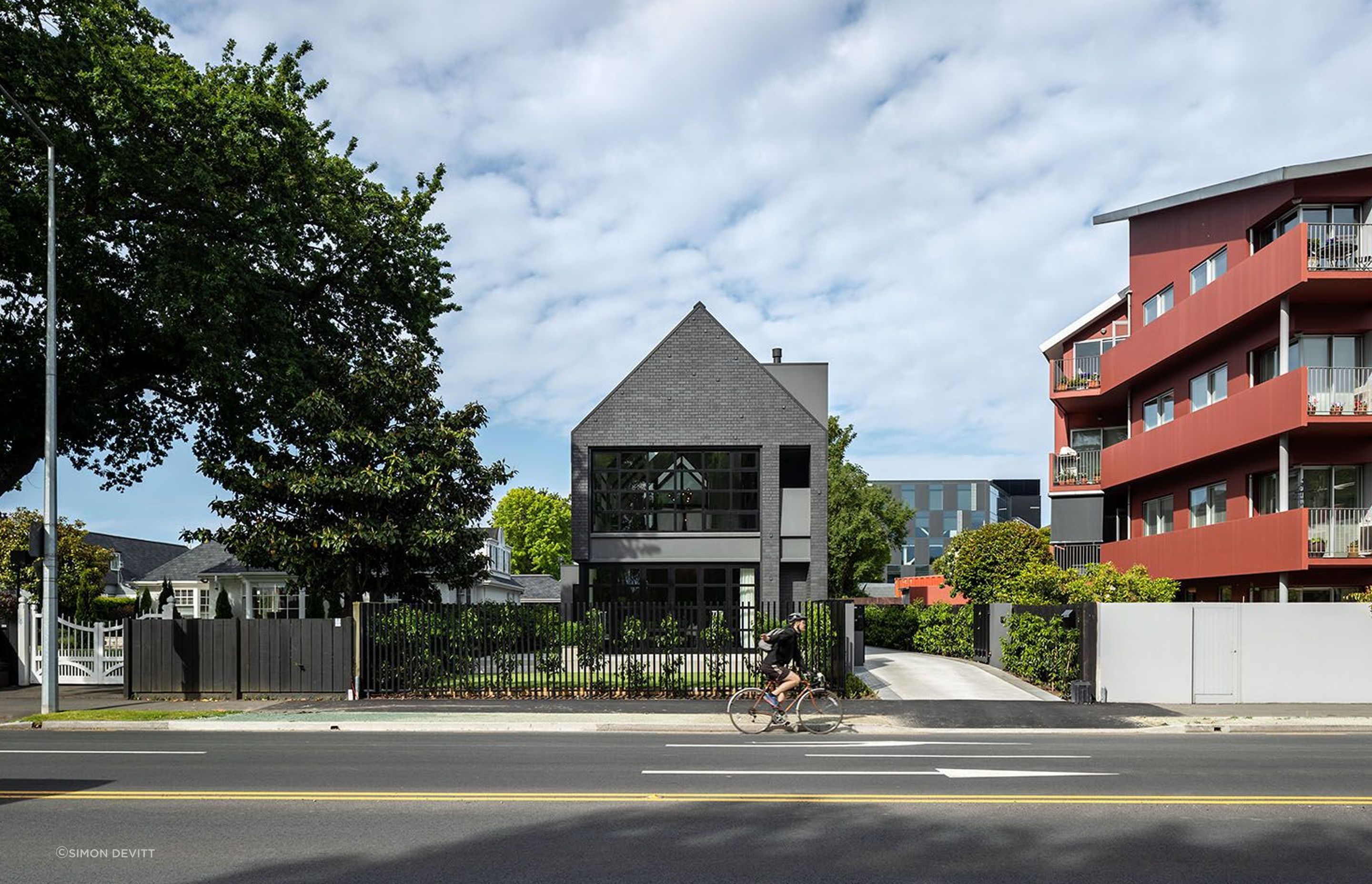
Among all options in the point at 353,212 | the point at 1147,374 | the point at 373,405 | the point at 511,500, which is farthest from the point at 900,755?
the point at 511,500

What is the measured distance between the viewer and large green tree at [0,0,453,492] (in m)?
21.5

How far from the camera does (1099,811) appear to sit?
9.43m

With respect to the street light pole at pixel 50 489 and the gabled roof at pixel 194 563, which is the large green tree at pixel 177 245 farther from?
the gabled roof at pixel 194 563

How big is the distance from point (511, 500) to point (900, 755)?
3073 inches

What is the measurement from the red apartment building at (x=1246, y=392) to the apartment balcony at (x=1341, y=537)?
0.12 ft

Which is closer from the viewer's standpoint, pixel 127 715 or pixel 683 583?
pixel 127 715

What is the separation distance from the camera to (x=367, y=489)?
21.7m

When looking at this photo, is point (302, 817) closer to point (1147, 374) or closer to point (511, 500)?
point (1147, 374)

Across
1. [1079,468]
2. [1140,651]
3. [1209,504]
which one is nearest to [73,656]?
[1140,651]

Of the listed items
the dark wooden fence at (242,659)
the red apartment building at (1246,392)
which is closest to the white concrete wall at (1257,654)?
the red apartment building at (1246,392)

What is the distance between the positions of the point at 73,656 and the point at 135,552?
43373 millimetres

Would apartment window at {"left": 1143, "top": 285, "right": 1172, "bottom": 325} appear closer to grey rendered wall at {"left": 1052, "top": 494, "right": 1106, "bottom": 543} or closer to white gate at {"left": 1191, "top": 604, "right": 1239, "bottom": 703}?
grey rendered wall at {"left": 1052, "top": 494, "right": 1106, "bottom": 543}

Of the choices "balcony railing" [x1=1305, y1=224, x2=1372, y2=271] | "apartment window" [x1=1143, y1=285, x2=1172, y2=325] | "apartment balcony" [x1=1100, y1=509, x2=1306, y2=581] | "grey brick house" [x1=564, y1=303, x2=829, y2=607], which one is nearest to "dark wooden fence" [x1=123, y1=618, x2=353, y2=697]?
"grey brick house" [x1=564, y1=303, x2=829, y2=607]

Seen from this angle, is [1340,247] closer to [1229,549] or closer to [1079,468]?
[1229,549]
